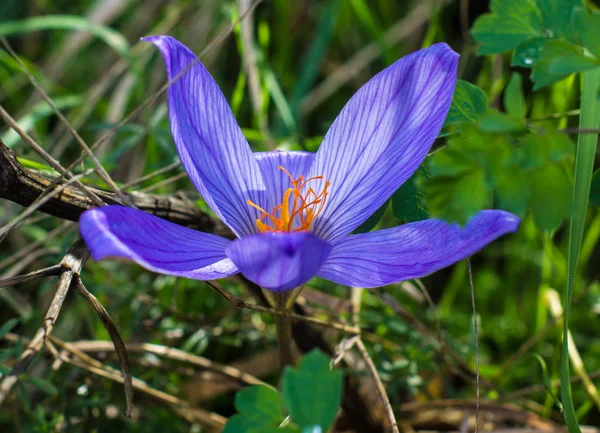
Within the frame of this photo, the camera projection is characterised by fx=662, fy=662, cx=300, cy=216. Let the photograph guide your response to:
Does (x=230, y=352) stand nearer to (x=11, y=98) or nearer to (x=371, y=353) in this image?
(x=371, y=353)

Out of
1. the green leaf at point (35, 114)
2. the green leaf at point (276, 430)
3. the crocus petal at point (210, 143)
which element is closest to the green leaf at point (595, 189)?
the crocus petal at point (210, 143)

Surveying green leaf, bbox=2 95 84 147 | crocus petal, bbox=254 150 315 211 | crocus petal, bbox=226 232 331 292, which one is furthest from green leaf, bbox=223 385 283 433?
green leaf, bbox=2 95 84 147

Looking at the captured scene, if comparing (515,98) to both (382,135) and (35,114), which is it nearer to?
(382,135)

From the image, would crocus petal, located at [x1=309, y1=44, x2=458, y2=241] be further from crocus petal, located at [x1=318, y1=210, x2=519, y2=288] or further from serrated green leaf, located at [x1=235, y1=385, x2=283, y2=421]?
serrated green leaf, located at [x1=235, y1=385, x2=283, y2=421]

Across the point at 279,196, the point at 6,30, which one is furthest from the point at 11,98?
the point at 279,196

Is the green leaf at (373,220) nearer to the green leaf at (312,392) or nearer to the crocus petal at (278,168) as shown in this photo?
the crocus petal at (278,168)
